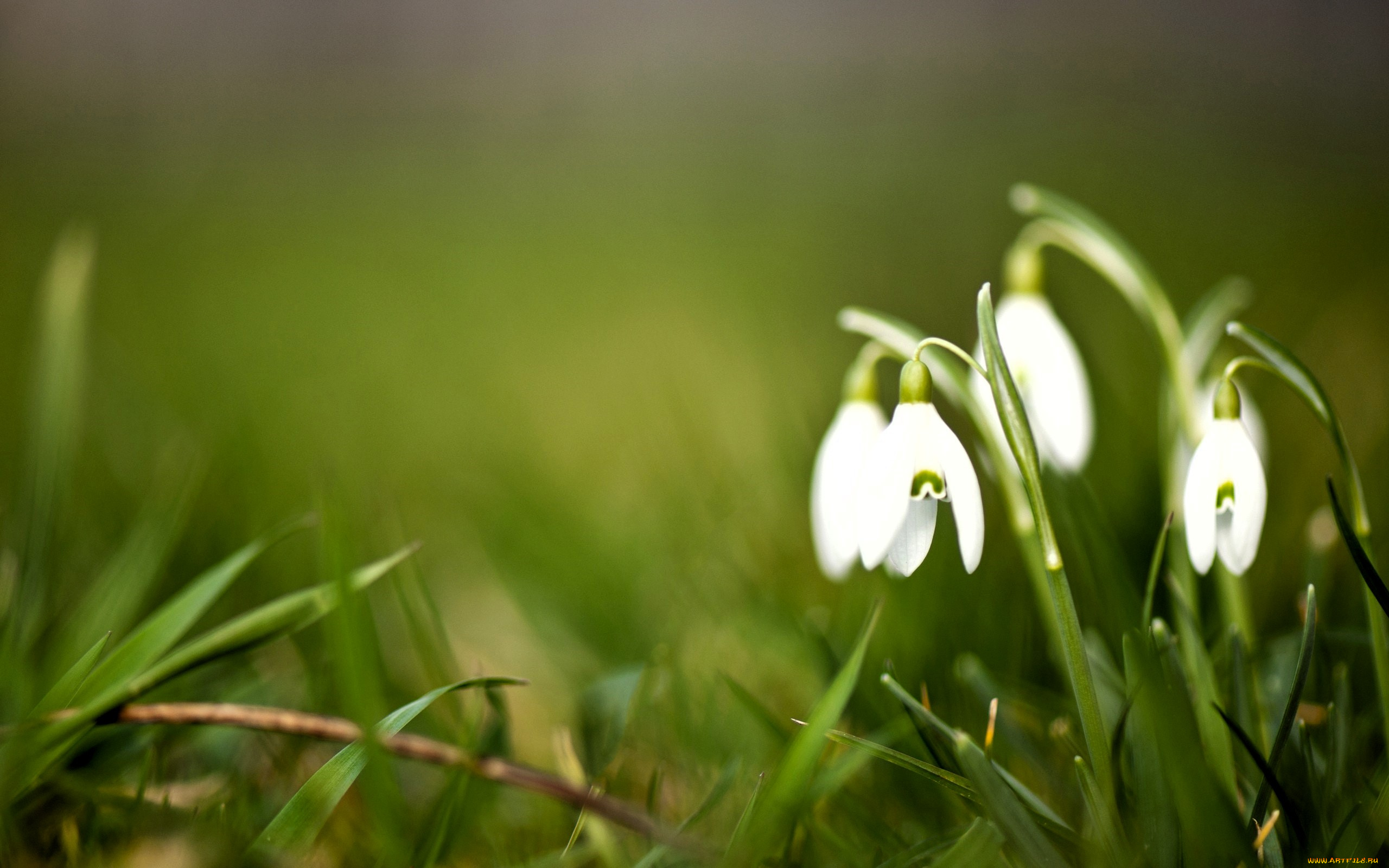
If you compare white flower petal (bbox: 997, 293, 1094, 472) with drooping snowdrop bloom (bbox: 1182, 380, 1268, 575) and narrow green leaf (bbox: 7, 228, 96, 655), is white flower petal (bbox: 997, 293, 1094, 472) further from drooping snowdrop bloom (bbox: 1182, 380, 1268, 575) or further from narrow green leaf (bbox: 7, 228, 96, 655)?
narrow green leaf (bbox: 7, 228, 96, 655)

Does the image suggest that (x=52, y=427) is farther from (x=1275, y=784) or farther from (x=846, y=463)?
(x=1275, y=784)

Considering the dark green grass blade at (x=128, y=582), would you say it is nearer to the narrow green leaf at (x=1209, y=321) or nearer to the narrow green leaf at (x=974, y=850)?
the narrow green leaf at (x=974, y=850)

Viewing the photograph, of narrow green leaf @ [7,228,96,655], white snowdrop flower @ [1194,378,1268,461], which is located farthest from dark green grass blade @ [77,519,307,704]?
white snowdrop flower @ [1194,378,1268,461]

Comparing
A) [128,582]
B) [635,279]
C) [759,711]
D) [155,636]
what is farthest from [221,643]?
[635,279]

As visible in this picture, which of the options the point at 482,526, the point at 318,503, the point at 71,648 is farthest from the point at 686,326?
the point at 318,503

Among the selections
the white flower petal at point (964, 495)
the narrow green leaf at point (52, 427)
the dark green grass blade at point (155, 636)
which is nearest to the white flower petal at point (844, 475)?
the white flower petal at point (964, 495)

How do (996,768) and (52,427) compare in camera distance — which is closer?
(996,768)
